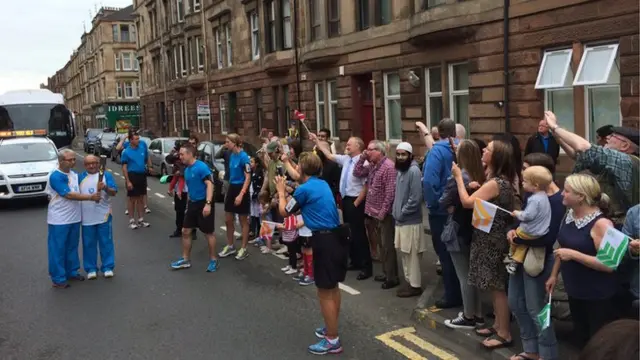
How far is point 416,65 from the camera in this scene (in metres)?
16.1

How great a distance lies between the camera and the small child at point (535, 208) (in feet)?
14.7

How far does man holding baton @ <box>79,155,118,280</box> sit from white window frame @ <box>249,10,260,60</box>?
20330 millimetres

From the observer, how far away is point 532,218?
14.7 ft

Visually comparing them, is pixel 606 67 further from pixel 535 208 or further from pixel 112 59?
pixel 112 59

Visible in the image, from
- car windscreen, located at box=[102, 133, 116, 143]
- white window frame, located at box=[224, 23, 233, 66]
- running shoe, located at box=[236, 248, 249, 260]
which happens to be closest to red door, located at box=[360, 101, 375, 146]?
A: running shoe, located at box=[236, 248, 249, 260]

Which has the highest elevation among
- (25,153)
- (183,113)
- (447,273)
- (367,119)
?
(183,113)

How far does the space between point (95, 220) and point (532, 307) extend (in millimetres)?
5996

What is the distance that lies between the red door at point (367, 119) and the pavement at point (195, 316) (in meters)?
10.7

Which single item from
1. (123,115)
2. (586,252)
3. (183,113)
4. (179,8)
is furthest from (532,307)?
(123,115)

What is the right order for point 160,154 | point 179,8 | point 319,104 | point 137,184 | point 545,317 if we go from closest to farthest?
point 545,317 → point 137,184 → point 160,154 → point 319,104 → point 179,8

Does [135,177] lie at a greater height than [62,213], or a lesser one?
greater

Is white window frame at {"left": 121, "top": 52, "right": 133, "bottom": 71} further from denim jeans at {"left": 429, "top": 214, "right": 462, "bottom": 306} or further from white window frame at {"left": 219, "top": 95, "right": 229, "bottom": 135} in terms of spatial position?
denim jeans at {"left": 429, "top": 214, "right": 462, "bottom": 306}

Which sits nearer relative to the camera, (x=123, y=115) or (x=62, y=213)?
(x=62, y=213)

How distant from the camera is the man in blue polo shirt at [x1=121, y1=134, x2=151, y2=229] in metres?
12.1
